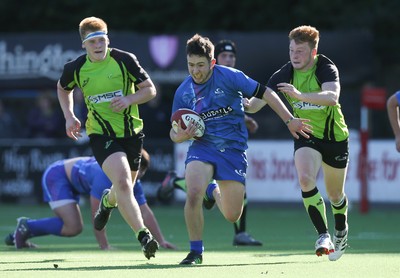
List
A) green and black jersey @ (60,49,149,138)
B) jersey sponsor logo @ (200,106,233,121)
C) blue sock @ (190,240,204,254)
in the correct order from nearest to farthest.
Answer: blue sock @ (190,240,204,254) → jersey sponsor logo @ (200,106,233,121) → green and black jersey @ (60,49,149,138)

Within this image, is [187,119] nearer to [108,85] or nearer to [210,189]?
[108,85]

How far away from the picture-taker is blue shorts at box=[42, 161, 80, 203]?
12258 millimetres

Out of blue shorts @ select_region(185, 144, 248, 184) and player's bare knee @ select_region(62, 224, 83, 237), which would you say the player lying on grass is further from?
blue shorts @ select_region(185, 144, 248, 184)

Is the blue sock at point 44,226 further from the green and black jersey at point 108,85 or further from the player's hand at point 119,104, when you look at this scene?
the player's hand at point 119,104

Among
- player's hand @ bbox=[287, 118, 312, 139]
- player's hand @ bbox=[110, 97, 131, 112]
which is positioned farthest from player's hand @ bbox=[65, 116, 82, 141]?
player's hand @ bbox=[287, 118, 312, 139]

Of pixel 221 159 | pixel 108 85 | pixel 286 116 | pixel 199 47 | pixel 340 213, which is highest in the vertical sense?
pixel 199 47

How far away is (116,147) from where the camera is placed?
10086 mm

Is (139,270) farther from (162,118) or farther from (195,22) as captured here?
(195,22)

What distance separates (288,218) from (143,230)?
26.0 ft

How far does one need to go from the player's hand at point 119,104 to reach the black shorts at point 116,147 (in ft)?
1.15

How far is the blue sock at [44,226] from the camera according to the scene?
11891 mm

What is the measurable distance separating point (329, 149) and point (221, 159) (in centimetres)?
111

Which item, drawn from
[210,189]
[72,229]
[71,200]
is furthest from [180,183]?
[210,189]

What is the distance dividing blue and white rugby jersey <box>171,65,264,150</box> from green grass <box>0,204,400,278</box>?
1.08 meters
